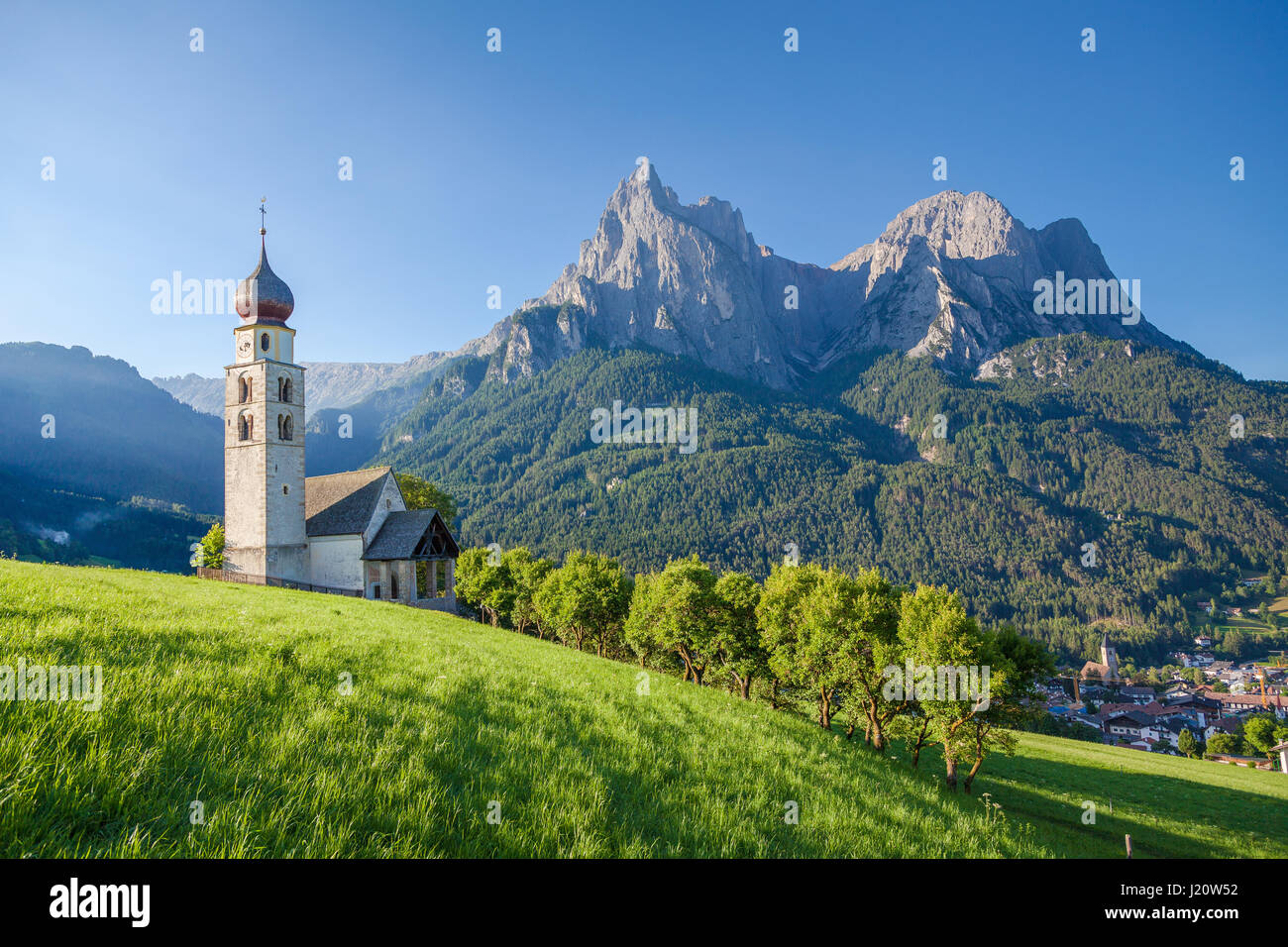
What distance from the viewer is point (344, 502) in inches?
1977

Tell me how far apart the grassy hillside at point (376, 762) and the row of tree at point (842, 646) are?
628 inches

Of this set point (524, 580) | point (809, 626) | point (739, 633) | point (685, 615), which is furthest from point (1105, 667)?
point (809, 626)

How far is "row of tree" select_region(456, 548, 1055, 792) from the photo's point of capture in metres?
26.2

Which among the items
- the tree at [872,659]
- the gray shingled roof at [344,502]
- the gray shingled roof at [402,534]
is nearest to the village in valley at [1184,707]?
the tree at [872,659]

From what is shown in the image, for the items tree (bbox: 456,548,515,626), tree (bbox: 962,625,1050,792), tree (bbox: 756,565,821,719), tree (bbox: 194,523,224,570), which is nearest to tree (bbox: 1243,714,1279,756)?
tree (bbox: 962,625,1050,792)

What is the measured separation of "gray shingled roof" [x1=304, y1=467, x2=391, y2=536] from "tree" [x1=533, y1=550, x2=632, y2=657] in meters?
17.0

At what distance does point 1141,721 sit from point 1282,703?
4768 centimetres

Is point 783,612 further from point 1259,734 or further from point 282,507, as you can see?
point 1259,734

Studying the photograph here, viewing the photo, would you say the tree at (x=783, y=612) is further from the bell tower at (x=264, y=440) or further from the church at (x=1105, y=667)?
the church at (x=1105, y=667)

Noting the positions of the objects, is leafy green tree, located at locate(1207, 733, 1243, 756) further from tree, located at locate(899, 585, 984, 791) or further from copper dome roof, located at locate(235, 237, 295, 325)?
A: copper dome roof, located at locate(235, 237, 295, 325)

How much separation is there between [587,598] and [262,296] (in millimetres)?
36615

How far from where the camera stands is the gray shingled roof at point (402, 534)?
46219 millimetres
